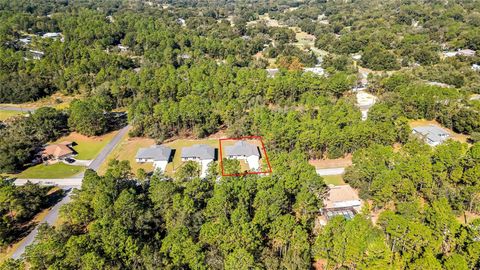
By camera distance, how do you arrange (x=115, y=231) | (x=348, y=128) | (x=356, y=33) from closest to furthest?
(x=115, y=231) → (x=348, y=128) → (x=356, y=33)

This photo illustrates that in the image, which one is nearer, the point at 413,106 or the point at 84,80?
the point at 413,106

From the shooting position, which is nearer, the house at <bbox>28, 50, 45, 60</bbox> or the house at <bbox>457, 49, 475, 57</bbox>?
the house at <bbox>28, 50, 45, 60</bbox>

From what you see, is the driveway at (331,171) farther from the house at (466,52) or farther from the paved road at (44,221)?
the house at (466,52)

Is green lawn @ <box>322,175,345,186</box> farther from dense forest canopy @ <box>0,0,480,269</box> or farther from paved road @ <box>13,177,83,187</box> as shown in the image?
paved road @ <box>13,177,83,187</box>

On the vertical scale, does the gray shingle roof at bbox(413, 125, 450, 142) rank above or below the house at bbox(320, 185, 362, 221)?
below

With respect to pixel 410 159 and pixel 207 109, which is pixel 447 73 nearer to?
pixel 410 159

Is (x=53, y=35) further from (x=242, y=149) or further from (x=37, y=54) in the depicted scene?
(x=242, y=149)

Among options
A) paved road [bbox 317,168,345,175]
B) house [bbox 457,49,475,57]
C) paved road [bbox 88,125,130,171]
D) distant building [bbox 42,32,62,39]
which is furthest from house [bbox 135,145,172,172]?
house [bbox 457,49,475,57]

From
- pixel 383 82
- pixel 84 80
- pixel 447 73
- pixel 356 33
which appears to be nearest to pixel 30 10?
pixel 84 80
